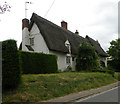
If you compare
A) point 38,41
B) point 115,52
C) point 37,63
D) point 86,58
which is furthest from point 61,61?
point 115,52

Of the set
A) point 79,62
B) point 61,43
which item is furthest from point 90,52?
point 61,43

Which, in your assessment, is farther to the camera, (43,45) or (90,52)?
(90,52)

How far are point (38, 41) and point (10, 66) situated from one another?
11987mm

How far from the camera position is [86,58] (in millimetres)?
19234

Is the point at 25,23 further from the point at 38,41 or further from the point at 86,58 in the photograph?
the point at 86,58

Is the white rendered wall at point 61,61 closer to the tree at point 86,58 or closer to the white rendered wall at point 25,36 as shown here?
the tree at point 86,58

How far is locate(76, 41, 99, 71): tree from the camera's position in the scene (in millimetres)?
19234

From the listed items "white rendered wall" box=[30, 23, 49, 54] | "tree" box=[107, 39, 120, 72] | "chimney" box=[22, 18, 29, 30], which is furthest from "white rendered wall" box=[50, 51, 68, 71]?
"tree" box=[107, 39, 120, 72]

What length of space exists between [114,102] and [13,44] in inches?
226

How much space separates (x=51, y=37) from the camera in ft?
59.2

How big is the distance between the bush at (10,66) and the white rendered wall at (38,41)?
33.7 feet

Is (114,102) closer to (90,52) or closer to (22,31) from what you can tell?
(90,52)

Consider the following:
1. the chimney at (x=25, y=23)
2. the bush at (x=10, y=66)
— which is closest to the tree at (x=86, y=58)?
the chimney at (x=25, y=23)

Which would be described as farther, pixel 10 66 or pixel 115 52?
pixel 115 52
